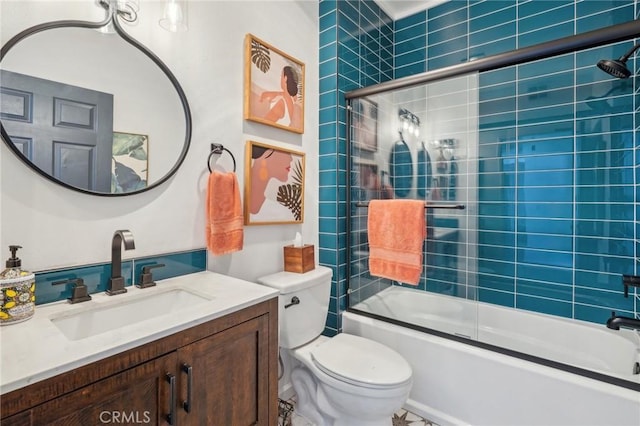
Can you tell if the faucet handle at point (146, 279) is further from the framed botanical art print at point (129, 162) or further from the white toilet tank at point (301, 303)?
the white toilet tank at point (301, 303)

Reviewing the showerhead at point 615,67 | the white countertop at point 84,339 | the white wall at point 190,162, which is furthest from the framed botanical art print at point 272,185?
the showerhead at point 615,67

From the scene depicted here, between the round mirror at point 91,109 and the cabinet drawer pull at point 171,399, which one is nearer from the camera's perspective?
the cabinet drawer pull at point 171,399

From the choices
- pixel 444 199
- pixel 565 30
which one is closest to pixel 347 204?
pixel 444 199

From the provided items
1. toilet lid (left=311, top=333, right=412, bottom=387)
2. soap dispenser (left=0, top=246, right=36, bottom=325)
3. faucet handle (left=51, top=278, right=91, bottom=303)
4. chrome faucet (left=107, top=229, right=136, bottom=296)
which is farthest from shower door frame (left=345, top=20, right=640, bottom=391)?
soap dispenser (left=0, top=246, right=36, bottom=325)

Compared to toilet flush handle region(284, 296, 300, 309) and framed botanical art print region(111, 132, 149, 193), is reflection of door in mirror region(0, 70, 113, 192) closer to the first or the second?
framed botanical art print region(111, 132, 149, 193)

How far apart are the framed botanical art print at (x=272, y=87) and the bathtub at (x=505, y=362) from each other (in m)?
1.30

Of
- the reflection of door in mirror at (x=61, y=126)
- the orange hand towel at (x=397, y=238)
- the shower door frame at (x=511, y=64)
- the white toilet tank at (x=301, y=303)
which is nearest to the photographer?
the reflection of door in mirror at (x=61, y=126)

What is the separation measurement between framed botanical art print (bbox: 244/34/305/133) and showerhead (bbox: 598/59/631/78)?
165cm

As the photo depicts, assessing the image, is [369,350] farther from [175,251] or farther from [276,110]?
[276,110]

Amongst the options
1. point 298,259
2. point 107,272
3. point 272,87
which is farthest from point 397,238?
point 107,272

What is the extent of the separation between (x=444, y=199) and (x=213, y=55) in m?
1.41

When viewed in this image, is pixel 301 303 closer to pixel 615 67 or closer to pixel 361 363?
pixel 361 363

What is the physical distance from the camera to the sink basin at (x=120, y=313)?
35.7 inches

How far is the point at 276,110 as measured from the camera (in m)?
1.73
